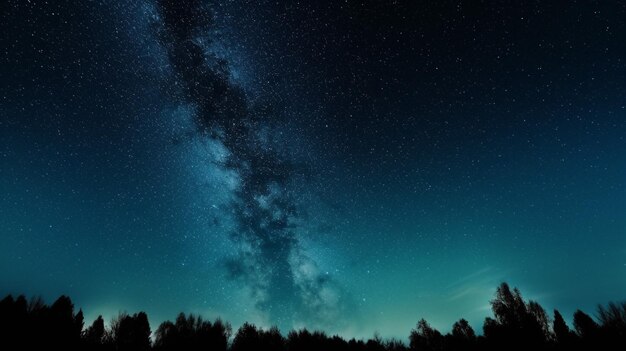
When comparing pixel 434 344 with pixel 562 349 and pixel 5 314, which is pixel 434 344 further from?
pixel 5 314

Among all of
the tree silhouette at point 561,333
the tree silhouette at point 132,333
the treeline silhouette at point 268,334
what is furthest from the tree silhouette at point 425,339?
the tree silhouette at point 132,333

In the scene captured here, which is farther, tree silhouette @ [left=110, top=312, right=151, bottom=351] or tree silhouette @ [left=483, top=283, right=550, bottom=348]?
tree silhouette @ [left=483, top=283, right=550, bottom=348]

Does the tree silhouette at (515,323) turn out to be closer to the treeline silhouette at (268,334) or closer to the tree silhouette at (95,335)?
the treeline silhouette at (268,334)

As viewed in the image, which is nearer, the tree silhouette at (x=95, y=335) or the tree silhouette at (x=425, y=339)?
the tree silhouette at (x=95, y=335)

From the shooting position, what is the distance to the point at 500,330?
38781mm

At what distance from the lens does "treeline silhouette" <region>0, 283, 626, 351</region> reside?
2480cm

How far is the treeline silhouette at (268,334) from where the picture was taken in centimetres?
2480

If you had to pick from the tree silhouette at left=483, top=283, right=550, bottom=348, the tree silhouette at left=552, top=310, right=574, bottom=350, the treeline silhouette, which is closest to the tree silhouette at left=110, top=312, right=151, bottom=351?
the treeline silhouette

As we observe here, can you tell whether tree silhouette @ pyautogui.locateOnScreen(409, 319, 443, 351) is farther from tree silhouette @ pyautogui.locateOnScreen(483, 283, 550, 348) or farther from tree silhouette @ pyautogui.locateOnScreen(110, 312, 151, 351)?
tree silhouette @ pyautogui.locateOnScreen(110, 312, 151, 351)

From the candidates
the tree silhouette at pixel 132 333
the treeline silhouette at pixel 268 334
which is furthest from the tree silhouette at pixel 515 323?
the tree silhouette at pixel 132 333

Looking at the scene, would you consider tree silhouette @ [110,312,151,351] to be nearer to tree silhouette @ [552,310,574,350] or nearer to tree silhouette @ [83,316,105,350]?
tree silhouette @ [83,316,105,350]

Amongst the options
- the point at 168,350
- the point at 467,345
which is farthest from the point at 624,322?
the point at 168,350

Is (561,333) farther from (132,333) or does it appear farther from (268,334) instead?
(132,333)

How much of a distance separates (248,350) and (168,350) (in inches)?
359
